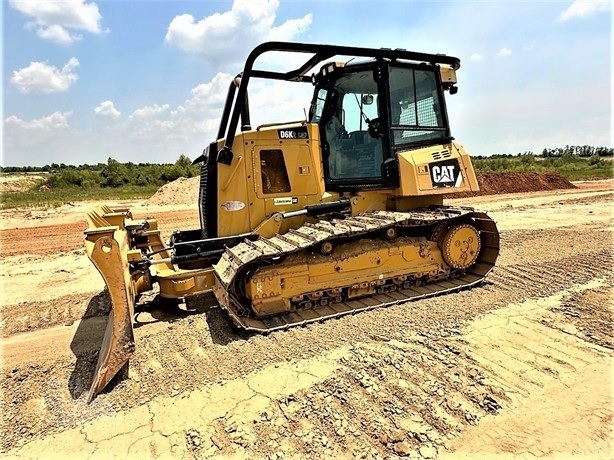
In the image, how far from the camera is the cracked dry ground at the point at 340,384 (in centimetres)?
296

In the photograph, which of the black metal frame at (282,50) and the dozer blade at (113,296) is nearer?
the dozer blade at (113,296)

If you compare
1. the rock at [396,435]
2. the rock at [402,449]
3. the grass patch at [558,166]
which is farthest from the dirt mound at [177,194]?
the grass patch at [558,166]

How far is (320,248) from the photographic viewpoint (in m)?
5.18

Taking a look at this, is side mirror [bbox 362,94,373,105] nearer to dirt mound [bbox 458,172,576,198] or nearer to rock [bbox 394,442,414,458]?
rock [bbox 394,442,414,458]

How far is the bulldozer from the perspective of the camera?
5039 millimetres

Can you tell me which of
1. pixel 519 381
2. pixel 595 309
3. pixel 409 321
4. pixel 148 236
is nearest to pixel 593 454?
pixel 519 381

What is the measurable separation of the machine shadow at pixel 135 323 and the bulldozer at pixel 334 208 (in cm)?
28

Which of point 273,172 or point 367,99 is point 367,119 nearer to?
point 367,99

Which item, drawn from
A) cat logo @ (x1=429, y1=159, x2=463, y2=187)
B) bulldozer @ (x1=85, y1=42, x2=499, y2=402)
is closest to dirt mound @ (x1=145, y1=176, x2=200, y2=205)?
bulldozer @ (x1=85, y1=42, x2=499, y2=402)

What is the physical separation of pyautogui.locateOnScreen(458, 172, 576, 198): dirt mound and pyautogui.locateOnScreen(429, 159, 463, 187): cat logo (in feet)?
63.9

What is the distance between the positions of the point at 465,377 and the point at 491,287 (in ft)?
8.74

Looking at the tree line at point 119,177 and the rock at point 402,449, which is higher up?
the tree line at point 119,177

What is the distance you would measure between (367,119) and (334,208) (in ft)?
4.40

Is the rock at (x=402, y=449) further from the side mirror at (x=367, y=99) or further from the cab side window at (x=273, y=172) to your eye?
the side mirror at (x=367, y=99)
